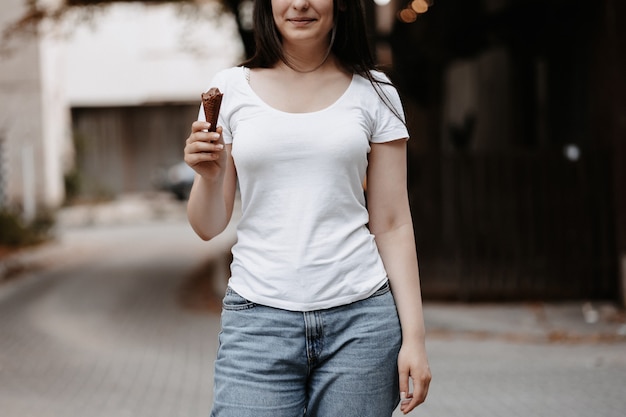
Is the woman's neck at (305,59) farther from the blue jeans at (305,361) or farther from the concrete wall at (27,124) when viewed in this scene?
the concrete wall at (27,124)

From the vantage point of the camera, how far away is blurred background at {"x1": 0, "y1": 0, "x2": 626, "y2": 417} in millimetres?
6707

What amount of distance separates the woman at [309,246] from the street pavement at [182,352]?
365cm

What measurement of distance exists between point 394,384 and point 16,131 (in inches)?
868

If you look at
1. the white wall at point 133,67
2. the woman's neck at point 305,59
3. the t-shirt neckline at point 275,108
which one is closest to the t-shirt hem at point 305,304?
the t-shirt neckline at point 275,108

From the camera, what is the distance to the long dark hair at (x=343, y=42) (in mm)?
2387

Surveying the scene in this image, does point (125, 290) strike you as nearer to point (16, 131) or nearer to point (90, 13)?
point (90, 13)

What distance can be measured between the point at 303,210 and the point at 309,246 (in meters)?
0.09

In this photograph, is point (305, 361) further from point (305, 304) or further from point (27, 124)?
point (27, 124)

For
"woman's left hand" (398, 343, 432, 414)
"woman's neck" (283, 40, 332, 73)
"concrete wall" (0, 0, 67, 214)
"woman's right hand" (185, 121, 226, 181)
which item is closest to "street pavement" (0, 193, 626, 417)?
"woman's left hand" (398, 343, 432, 414)

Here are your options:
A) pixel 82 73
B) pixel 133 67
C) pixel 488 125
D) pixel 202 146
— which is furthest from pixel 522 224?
pixel 82 73

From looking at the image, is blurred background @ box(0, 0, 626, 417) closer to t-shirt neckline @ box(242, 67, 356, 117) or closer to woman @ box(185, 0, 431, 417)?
t-shirt neckline @ box(242, 67, 356, 117)

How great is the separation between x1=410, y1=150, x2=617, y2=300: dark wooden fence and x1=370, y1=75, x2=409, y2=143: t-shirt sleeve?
26.0 feet

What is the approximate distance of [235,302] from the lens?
89.5 inches

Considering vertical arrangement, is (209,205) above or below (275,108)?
below
